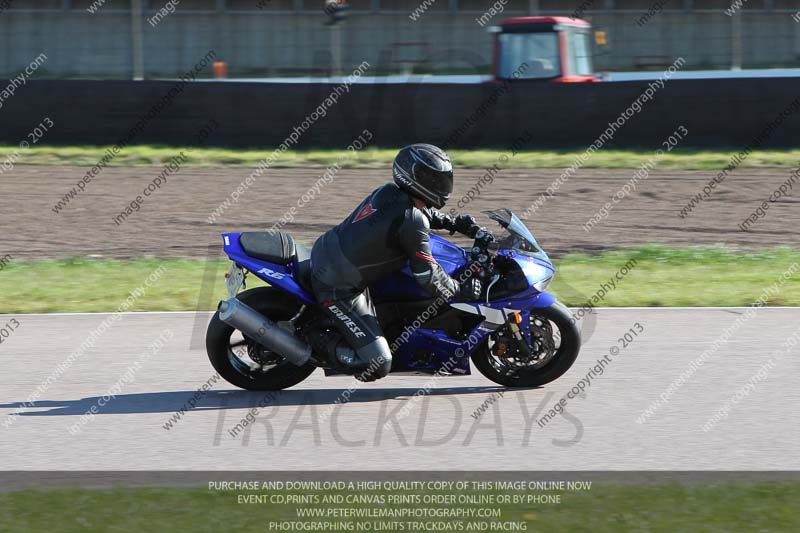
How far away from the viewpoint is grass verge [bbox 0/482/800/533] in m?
5.11

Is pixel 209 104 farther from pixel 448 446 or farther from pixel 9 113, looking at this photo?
pixel 448 446

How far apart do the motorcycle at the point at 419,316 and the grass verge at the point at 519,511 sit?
1986 millimetres

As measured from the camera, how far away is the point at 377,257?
7.31m

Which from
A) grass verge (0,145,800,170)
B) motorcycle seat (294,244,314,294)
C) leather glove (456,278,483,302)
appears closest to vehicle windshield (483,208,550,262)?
leather glove (456,278,483,302)

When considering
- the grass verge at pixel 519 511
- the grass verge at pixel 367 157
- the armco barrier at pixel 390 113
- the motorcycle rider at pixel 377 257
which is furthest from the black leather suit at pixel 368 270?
the armco barrier at pixel 390 113

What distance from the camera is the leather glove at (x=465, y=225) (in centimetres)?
762

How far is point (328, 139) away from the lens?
818 inches

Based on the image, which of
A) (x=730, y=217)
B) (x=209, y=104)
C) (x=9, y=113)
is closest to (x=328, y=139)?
(x=209, y=104)

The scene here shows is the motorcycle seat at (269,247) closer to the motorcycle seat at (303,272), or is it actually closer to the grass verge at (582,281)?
the motorcycle seat at (303,272)

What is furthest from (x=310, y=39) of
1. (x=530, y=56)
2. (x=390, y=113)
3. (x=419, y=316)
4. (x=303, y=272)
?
(x=419, y=316)

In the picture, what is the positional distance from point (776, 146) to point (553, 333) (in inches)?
531

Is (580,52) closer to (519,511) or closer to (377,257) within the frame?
(377,257)

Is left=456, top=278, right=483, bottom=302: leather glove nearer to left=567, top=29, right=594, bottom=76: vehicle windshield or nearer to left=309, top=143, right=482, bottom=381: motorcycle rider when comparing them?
left=309, top=143, right=482, bottom=381: motorcycle rider

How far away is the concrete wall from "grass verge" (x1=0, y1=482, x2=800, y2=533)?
31.5 metres
